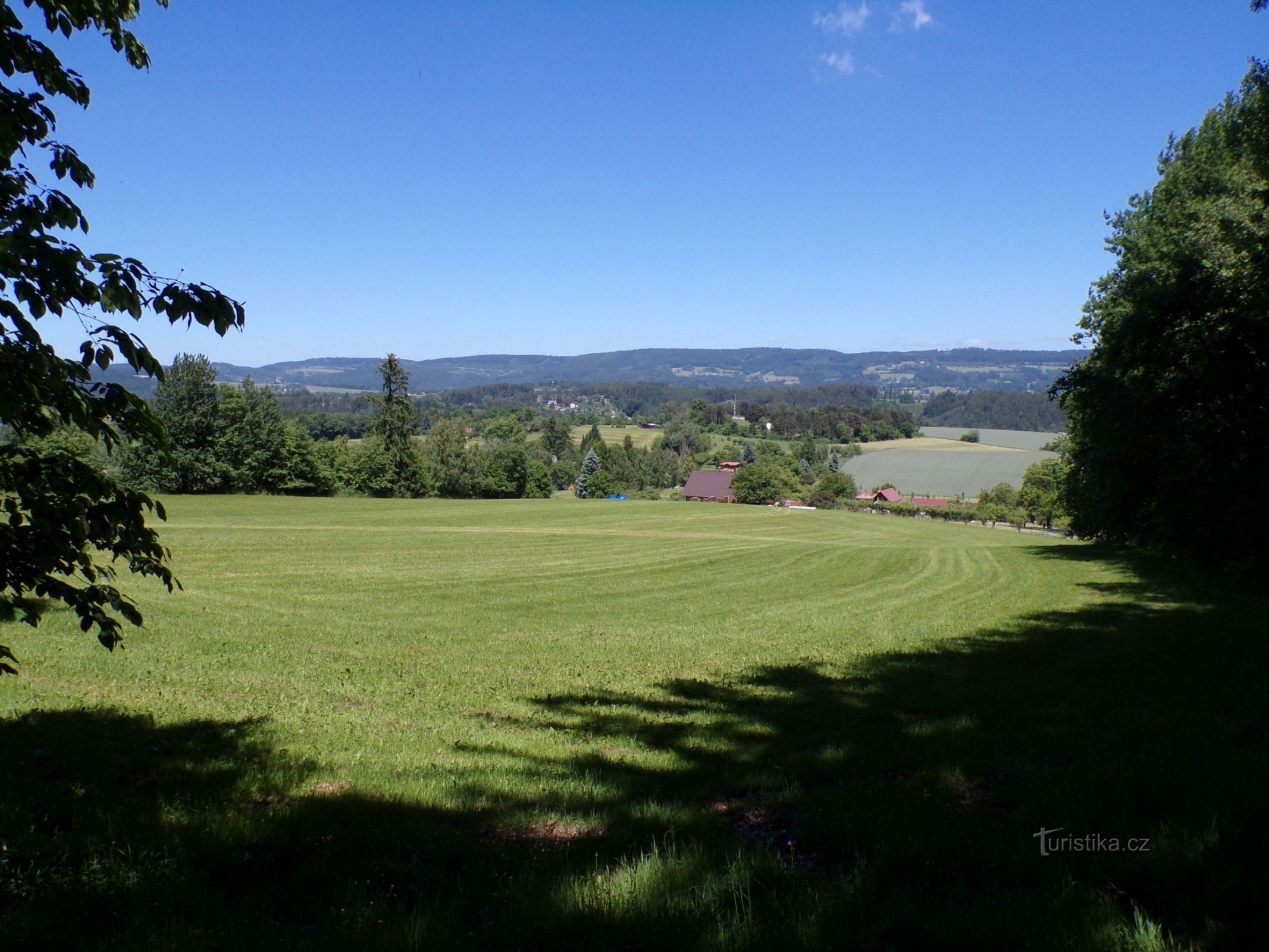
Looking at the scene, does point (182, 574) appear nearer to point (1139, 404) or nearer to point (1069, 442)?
point (1139, 404)

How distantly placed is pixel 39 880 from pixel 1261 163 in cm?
1972

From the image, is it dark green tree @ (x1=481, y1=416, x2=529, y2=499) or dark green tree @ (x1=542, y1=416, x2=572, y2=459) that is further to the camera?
dark green tree @ (x1=542, y1=416, x2=572, y2=459)

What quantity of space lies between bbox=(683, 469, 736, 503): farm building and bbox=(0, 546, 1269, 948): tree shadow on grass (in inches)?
3956

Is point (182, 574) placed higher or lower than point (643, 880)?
lower

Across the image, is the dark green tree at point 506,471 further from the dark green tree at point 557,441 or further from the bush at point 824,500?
the dark green tree at point 557,441

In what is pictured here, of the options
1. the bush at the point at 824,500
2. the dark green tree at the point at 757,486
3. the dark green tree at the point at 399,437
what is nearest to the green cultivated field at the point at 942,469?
the bush at the point at 824,500

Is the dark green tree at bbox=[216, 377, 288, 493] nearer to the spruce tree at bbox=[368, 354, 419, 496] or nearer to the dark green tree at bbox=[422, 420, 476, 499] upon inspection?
the spruce tree at bbox=[368, 354, 419, 496]

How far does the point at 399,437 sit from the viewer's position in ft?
274

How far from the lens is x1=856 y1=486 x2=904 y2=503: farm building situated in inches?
4663

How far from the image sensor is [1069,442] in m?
34.6

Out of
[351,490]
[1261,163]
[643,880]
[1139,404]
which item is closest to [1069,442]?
[1261,163]

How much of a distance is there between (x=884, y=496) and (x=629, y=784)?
12125 cm

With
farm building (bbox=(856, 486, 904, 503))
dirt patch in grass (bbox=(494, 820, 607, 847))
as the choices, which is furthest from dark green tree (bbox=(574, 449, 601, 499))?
dirt patch in grass (bbox=(494, 820, 607, 847))

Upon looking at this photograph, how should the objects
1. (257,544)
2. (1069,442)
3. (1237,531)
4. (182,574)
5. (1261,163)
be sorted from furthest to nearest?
(1069,442) < (257,544) < (182,574) < (1261,163) < (1237,531)
